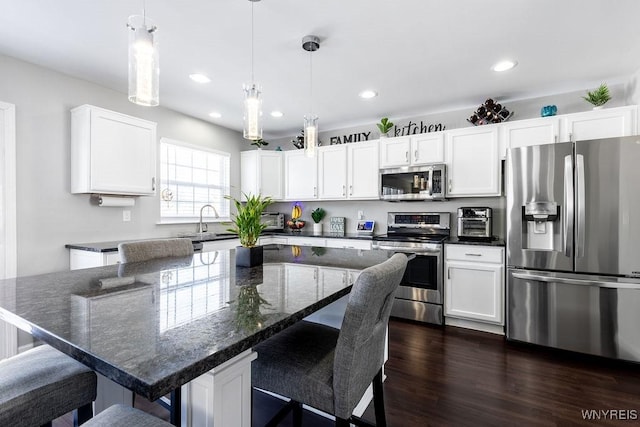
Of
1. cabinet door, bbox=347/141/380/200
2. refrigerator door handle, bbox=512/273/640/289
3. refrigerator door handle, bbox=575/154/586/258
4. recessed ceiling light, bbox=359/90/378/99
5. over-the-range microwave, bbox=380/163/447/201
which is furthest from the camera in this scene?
cabinet door, bbox=347/141/380/200

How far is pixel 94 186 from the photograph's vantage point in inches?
110

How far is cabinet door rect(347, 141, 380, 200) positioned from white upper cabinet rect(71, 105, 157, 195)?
8.08 feet

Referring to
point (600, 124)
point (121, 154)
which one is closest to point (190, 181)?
point (121, 154)

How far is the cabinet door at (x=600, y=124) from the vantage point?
9.01 feet

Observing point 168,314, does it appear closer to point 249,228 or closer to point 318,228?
point 249,228

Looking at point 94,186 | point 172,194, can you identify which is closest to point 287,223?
point 172,194

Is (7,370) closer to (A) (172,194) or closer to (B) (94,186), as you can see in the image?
(B) (94,186)

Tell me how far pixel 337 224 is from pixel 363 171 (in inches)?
36.7

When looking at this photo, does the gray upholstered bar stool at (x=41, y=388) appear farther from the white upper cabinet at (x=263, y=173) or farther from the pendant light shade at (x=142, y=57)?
the white upper cabinet at (x=263, y=173)

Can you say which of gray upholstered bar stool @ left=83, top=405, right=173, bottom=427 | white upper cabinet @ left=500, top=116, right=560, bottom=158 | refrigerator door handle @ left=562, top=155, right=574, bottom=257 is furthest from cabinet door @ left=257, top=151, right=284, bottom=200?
gray upholstered bar stool @ left=83, top=405, right=173, bottom=427

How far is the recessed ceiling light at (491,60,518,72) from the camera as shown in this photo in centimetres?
264

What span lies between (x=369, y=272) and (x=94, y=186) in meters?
2.88

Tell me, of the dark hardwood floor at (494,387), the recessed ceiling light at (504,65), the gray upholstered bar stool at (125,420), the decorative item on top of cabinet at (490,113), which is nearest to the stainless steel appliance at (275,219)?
the dark hardwood floor at (494,387)

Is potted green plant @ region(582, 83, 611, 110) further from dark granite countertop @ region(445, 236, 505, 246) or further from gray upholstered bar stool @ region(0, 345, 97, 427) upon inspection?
gray upholstered bar stool @ region(0, 345, 97, 427)
